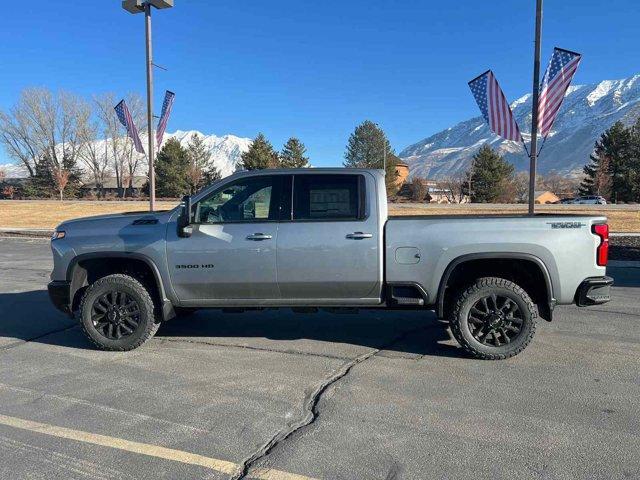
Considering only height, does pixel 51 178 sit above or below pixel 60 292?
above

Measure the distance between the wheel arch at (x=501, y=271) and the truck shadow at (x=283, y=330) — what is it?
69 cm

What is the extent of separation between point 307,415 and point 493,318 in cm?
220

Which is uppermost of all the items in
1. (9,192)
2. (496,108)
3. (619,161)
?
(619,161)

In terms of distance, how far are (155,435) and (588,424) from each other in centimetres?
306

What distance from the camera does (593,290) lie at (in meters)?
4.96

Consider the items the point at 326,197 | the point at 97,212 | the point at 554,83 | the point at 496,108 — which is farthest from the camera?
the point at 97,212

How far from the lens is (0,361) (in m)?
5.20

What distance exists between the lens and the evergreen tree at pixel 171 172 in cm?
6228

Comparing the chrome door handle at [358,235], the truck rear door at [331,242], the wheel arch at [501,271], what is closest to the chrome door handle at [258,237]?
the truck rear door at [331,242]

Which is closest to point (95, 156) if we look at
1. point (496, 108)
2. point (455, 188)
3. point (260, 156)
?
point (260, 156)

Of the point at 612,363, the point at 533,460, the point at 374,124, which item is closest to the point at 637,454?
the point at 533,460

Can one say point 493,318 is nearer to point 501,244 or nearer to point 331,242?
point 501,244

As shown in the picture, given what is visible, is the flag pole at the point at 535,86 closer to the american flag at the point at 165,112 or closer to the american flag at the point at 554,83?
the american flag at the point at 554,83

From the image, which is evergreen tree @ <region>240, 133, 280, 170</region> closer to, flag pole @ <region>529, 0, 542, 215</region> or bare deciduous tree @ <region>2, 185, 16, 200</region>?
bare deciduous tree @ <region>2, 185, 16, 200</region>
